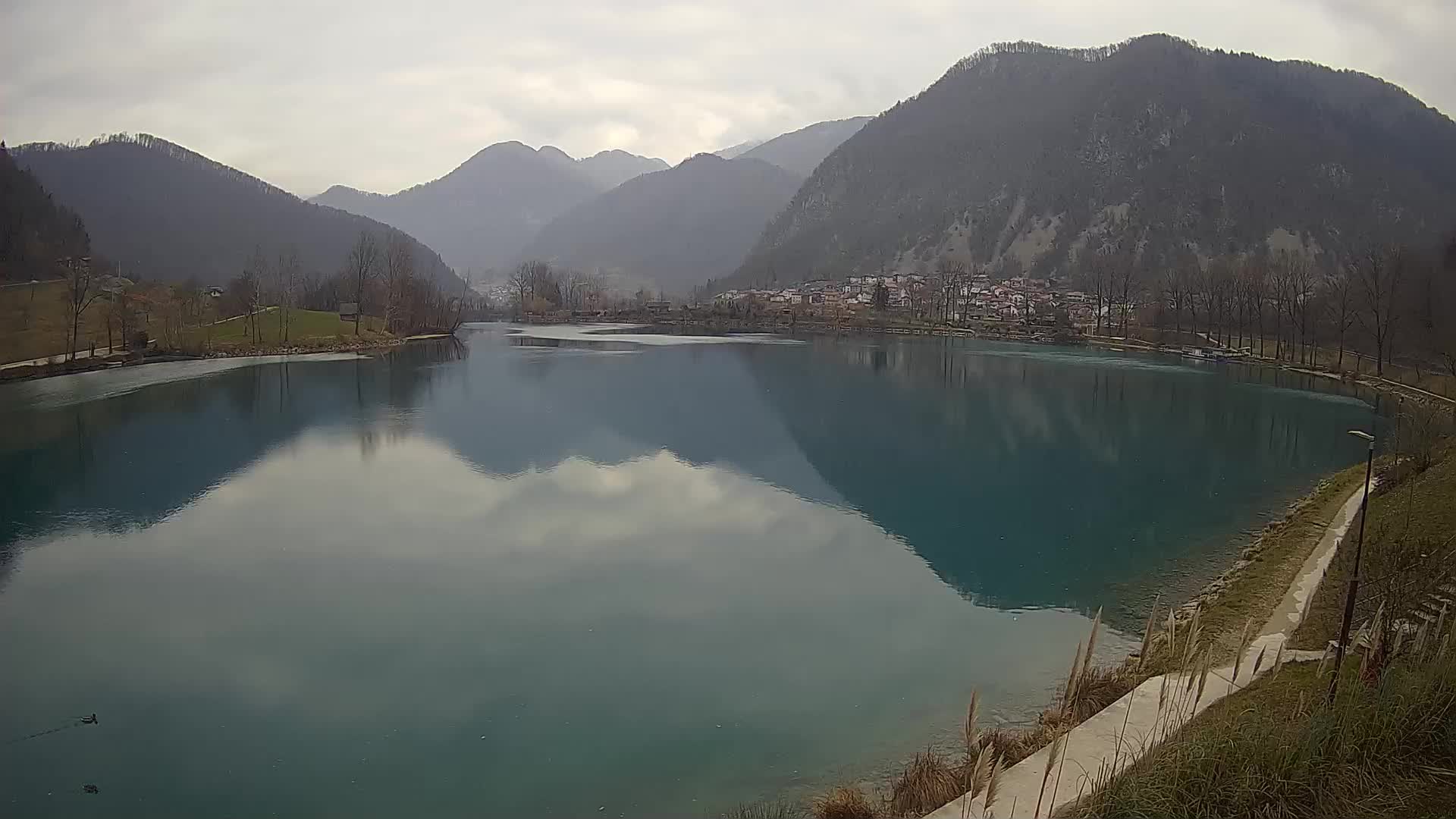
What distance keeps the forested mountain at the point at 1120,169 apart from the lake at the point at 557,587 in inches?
3661

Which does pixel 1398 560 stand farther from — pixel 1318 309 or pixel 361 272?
pixel 361 272

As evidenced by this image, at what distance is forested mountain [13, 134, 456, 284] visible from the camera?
10619 cm

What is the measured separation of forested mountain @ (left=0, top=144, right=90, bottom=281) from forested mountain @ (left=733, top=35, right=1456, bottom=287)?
98696 millimetres

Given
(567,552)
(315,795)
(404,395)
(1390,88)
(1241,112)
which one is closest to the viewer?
(315,795)

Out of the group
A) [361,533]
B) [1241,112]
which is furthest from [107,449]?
[1241,112]

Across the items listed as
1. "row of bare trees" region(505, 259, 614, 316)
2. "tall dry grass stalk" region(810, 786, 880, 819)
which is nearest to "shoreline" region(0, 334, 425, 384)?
"tall dry grass stalk" region(810, 786, 880, 819)

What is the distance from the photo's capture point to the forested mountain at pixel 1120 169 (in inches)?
4193

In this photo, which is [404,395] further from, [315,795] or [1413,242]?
[1413,242]

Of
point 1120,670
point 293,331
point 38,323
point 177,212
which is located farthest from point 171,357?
point 177,212

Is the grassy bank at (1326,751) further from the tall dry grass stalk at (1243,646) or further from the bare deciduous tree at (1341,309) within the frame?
the bare deciduous tree at (1341,309)

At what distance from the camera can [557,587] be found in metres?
12.4

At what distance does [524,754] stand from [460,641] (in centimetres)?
290

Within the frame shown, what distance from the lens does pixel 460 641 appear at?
1030 cm

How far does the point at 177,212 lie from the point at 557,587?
13147 centimetres
